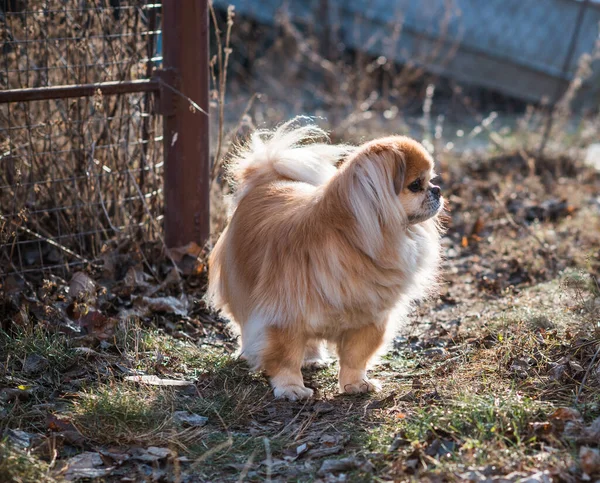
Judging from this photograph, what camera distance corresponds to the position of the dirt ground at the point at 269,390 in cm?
247

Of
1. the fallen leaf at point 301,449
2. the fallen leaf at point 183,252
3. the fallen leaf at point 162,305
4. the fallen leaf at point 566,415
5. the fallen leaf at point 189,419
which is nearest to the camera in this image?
the fallen leaf at point 566,415

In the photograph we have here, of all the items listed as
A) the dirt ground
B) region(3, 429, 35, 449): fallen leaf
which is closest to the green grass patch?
the dirt ground

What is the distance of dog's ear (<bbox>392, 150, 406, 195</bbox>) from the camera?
297 cm

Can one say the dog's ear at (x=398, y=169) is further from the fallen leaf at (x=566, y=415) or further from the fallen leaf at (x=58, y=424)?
the fallen leaf at (x=58, y=424)

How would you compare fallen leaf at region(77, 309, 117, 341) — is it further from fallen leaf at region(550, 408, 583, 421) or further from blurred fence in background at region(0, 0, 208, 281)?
fallen leaf at region(550, 408, 583, 421)

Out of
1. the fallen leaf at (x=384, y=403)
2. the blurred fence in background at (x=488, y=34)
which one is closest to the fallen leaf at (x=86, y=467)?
the fallen leaf at (x=384, y=403)

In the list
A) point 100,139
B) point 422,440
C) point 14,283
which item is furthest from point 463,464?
point 100,139

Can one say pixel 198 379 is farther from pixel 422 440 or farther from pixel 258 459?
pixel 422 440

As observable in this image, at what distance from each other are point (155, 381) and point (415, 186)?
1.30 m

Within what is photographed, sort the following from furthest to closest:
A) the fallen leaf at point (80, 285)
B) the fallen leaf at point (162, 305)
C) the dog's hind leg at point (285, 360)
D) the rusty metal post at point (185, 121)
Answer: the rusty metal post at point (185, 121) < the fallen leaf at point (162, 305) < the fallen leaf at point (80, 285) < the dog's hind leg at point (285, 360)

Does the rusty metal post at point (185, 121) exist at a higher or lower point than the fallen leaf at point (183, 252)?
higher

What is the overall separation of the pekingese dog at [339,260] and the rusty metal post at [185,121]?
0.78 m

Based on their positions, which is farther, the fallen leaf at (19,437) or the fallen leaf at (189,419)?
the fallen leaf at (189,419)

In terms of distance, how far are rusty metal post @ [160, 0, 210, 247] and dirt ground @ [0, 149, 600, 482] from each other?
0.20 meters
